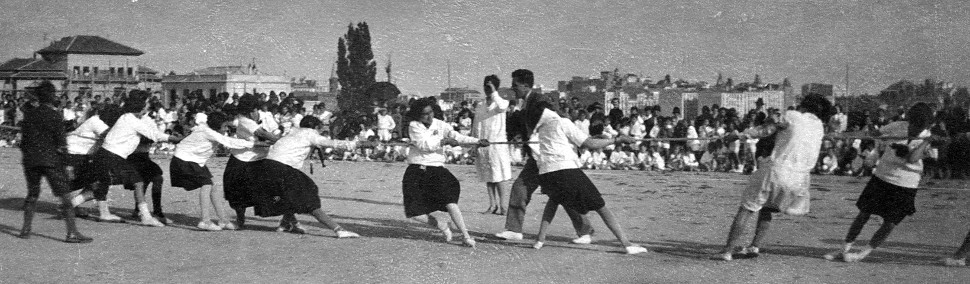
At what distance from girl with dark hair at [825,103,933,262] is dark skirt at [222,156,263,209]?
17.7ft

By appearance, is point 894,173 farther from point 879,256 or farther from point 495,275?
point 495,275

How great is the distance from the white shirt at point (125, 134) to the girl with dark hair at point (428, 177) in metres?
3.07

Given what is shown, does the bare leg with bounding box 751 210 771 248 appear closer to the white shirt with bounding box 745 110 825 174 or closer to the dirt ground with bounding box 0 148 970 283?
the dirt ground with bounding box 0 148 970 283

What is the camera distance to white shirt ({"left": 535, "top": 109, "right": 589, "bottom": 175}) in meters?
8.17

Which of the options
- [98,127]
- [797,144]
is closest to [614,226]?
[797,144]

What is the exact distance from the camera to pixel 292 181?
912 cm

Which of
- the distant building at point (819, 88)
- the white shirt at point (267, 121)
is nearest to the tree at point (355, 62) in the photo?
the distant building at point (819, 88)

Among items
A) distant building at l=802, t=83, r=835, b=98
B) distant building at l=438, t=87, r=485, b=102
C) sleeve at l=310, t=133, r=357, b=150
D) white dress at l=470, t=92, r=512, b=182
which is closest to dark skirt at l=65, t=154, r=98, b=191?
sleeve at l=310, t=133, r=357, b=150

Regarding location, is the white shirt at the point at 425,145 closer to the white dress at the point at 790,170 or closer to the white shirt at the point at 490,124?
the white shirt at the point at 490,124

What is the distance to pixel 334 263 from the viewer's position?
7652mm

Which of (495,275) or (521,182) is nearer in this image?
(495,275)

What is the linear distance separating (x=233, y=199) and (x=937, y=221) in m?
7.45

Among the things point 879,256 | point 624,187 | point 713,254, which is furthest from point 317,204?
point 624,187

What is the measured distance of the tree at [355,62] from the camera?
4744 centimetres
